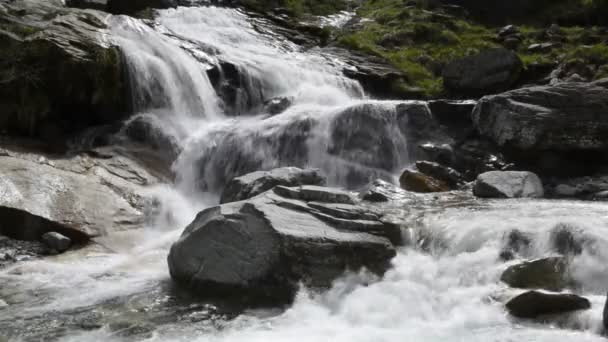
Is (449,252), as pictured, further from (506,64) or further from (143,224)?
(506,64)

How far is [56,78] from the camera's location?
491 inches

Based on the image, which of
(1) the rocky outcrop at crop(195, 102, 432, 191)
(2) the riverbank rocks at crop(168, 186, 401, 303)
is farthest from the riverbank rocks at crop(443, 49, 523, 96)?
(2) the riverbank rocks at crop(168, 186, 401, 303)

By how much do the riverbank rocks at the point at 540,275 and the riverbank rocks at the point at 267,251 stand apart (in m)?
1.48

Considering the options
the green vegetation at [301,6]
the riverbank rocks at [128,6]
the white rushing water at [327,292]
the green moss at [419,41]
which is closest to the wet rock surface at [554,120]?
the white rushing water at [327,292]

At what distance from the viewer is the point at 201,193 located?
1196 centimetres

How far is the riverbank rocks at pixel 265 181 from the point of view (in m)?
8.99

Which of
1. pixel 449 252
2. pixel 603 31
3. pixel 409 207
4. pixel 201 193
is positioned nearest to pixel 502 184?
pixel 409 207

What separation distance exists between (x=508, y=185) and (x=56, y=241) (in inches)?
288

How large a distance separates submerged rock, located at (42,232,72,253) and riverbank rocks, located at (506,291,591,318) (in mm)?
6322

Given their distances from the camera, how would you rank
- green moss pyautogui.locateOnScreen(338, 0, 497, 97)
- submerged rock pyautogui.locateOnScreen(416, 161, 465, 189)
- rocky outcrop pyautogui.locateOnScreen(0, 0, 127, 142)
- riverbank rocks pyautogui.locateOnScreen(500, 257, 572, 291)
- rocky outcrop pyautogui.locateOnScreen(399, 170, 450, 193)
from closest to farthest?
riverbank rocks pyautogui.locateOnScreen(500, 257, 572, 291)
rocky outcrop pyautogui.locateOnScreen(399, 170, 450, 193)
submerged rock pyautogui.locateOnScreen(416, 161, 465, 189)
rocky outcrop pyautogui.locateOnScreen(0, 0, 127, 142)
green moss pyautogui.locateOnScreen(338, 0, 497, 97)

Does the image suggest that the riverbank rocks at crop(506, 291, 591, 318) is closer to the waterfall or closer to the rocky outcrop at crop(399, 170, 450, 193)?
the rocky outcrop at crop(399, 170, 450, 193)

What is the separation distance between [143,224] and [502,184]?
611 centimetres

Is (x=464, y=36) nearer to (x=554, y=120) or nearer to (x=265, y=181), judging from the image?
(x=554, y=120)

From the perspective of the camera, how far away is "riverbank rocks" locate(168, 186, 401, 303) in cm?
680
